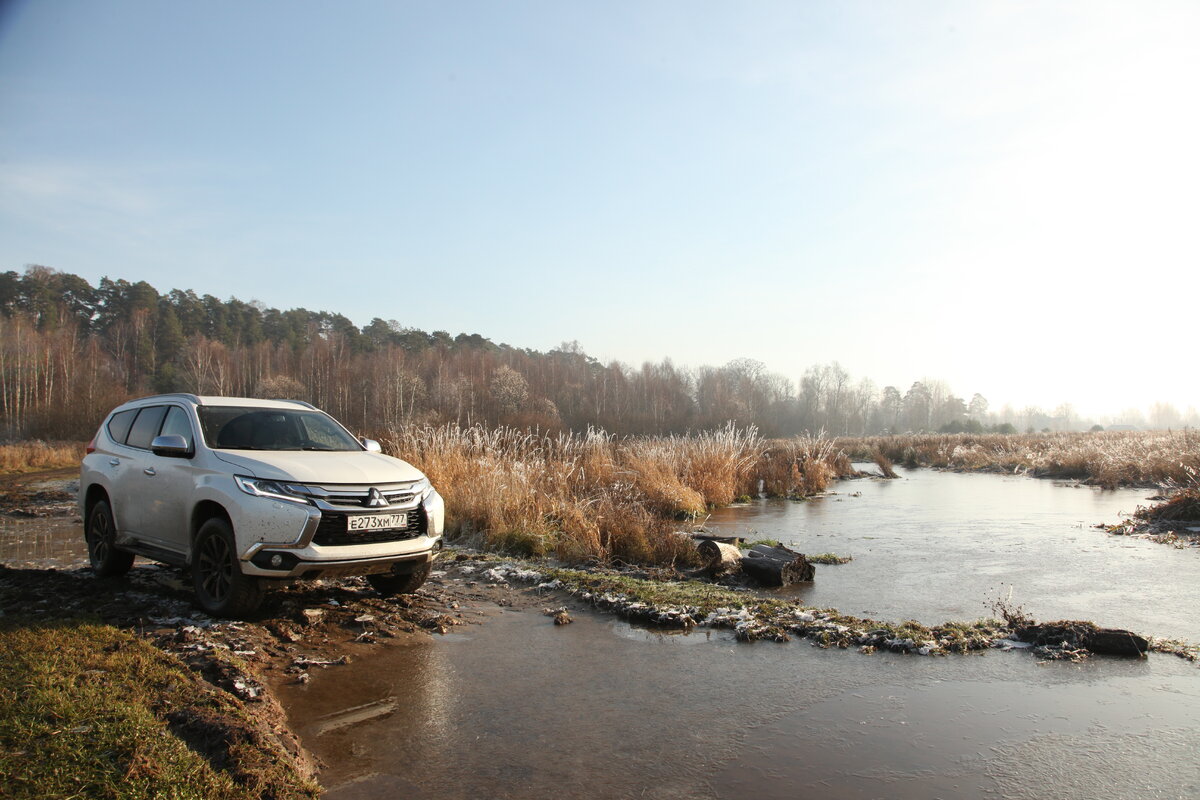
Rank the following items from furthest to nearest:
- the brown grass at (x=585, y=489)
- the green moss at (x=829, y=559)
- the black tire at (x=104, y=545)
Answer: the brown grass at (x=585, y=489), the green moss at (x=829, y=559), the black tire at (x=104, y=545)

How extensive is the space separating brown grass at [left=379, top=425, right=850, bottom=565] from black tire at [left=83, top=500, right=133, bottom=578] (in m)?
4.83

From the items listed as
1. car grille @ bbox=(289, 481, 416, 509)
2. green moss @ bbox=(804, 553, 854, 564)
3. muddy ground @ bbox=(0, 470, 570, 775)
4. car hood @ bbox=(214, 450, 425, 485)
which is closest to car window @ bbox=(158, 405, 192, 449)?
car hood @ bbox=(214, 450, 425, 485)

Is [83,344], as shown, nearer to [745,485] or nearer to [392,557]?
[745,485]

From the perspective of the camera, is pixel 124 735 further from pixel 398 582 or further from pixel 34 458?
pixel 34 458

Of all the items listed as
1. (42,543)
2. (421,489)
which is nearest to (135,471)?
(421,489)

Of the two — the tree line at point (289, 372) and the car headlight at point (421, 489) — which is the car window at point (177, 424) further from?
the tree line at point (289, 372)

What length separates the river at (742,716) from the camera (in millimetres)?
3693

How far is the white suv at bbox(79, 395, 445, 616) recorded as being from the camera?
227 inches

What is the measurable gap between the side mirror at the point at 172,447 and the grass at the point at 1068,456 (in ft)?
63.9

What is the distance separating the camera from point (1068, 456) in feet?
94.7

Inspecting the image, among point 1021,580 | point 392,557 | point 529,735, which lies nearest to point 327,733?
point 529,735

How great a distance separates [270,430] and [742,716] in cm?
518

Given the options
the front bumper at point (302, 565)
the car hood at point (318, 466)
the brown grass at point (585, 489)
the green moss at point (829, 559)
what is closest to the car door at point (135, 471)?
the car hood at point (318, 466)

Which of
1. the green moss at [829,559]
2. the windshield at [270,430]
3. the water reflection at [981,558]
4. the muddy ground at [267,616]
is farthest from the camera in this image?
the green moss at [829,559]
